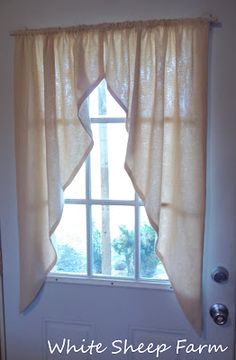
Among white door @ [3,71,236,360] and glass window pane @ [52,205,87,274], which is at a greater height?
glass window pane @ [52,205,87,274]

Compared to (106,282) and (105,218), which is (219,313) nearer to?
(106,282)

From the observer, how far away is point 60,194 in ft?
4.14

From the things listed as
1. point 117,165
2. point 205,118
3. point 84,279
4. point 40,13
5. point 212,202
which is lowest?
point 84,279

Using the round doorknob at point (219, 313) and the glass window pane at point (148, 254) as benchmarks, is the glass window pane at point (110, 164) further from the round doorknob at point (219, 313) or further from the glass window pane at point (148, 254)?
the round doorknob at point (219, 313)

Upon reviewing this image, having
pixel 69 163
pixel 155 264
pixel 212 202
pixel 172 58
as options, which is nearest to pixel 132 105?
pixel 172 58

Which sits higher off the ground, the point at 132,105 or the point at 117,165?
the point at 132,105

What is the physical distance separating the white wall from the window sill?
0.23 metres

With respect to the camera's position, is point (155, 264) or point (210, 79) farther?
point (155, 264)

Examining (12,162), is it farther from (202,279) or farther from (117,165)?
(202,279)

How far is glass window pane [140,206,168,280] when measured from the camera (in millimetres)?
1274

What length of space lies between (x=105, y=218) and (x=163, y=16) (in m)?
0.71

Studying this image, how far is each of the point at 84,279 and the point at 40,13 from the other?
96cm

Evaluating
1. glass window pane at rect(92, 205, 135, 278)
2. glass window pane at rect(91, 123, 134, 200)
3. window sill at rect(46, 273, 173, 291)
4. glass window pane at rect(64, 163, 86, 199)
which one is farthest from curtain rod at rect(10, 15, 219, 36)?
window sill at rect(46, 273, 173, 291)

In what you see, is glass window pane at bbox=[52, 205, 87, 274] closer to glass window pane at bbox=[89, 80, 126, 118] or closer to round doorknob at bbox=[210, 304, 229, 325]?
glass window pane at bbox=[89, 80, 126, 118]
